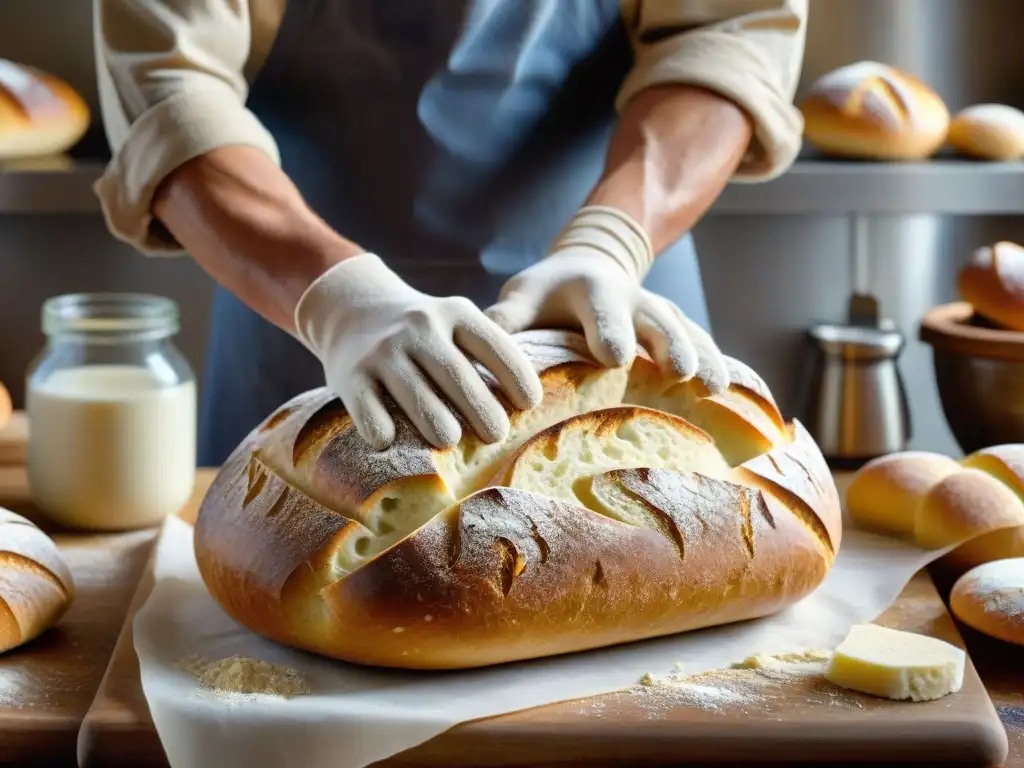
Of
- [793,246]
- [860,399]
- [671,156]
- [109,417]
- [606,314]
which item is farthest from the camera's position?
[793,246]

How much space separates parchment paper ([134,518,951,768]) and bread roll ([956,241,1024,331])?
0.71m

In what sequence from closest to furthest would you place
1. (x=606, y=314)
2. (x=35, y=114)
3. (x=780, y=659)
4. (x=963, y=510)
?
(x=780, y=659), (x=606, y=314), (x=963, y=510), (x=35, y=114)

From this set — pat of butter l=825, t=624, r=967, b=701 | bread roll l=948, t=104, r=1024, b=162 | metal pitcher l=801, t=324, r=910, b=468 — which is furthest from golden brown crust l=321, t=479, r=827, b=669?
bread roll l=948, t=104, r=1024, b=162

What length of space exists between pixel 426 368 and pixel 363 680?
0.26 meters

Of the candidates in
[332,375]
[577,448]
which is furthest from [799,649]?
[332,375]

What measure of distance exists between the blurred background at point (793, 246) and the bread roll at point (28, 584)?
150 cm

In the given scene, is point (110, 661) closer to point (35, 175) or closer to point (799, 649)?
point (799, 649)

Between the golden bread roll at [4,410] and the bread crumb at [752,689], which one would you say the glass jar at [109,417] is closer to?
the golden bread roll at [4,410]

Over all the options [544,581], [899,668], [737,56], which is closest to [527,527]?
[544,581]

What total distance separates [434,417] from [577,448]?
13cm

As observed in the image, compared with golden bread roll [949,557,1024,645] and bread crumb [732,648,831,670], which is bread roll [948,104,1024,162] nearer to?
golden bread roll [949,557,1024,645]

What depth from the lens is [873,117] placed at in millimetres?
2232

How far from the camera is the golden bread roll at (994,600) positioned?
3.44 ft

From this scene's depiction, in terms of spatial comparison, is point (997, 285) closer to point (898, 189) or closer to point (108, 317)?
point (898, 189)
